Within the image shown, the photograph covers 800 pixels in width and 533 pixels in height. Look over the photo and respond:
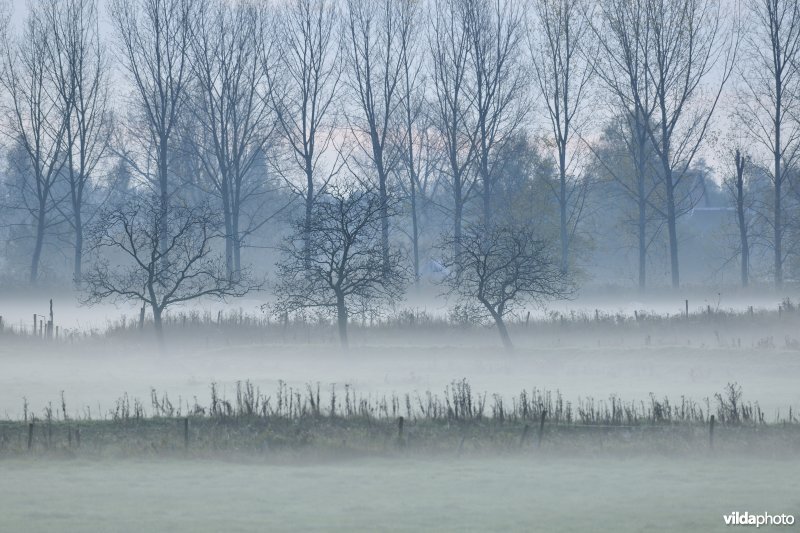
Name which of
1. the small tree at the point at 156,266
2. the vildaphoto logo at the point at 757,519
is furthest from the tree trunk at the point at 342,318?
the vildaphoto logo at the point at 757,519

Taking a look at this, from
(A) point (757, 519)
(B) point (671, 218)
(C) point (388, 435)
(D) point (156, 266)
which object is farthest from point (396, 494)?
(B) point (671, 218)

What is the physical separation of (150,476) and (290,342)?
21899 mm

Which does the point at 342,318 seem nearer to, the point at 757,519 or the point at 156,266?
the point at 156,266

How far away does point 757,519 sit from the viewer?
44.2ft

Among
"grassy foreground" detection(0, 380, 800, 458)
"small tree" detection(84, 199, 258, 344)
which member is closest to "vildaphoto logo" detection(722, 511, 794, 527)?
"grassy foreground" detection(0, 380, 800, 458)

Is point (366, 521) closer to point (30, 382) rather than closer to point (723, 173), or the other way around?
point (30, 382)

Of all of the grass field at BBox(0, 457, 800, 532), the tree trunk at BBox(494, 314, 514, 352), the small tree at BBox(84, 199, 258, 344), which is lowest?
the grass field at BBox(0, 457, 800, 532)

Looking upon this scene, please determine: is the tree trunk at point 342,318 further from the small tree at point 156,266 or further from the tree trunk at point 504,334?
the tree trunk at point 504,334

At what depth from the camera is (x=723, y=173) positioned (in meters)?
63.0

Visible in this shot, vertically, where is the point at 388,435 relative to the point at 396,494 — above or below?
above

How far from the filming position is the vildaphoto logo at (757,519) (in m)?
13.3

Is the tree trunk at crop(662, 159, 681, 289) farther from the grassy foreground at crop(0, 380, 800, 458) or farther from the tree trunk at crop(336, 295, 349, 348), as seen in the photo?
the grassy foreground at crop(0, 380, 800, 458)

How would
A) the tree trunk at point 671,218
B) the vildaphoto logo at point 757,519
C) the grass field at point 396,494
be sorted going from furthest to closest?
1. the tree trunk at point 671,218
2. the grass field at point 396,494
3. the vildaphoto logo at point 757,519

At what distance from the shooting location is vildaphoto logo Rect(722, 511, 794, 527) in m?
13.3
